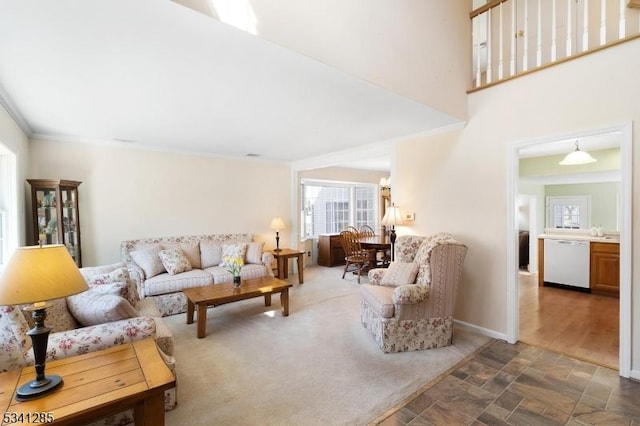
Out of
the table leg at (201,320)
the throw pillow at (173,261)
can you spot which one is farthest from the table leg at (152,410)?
the throw pillow at (173,261)

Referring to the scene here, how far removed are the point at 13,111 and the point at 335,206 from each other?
19.6ft

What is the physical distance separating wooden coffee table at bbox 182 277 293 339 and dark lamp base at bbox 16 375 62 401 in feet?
5.91

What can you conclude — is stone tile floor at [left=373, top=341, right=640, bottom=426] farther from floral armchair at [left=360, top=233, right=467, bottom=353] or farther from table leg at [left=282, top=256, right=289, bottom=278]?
table leg at [left=282, top=256, right=289, bottom=278]

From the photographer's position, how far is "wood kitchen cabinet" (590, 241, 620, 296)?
178 inches

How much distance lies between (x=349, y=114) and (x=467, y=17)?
75.0 inches

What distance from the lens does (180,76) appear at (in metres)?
2.25

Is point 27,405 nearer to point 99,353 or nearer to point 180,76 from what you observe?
point 99,353

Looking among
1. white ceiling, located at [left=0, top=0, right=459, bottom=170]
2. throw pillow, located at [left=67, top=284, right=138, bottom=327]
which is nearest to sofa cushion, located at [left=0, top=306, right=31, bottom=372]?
throw pillow, located at [left=67, top=284, right=138, bottom=327]

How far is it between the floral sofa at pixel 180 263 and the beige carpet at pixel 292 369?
1.18 feet

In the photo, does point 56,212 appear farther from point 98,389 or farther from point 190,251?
point 98,389

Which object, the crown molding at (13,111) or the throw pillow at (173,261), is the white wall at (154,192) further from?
the throw pillow at (173,261)

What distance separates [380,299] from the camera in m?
2.99

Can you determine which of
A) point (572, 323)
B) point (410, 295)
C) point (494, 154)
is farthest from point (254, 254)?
point (572, 323)

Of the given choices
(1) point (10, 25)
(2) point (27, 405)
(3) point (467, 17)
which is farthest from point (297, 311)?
(3) point (467, 17)
